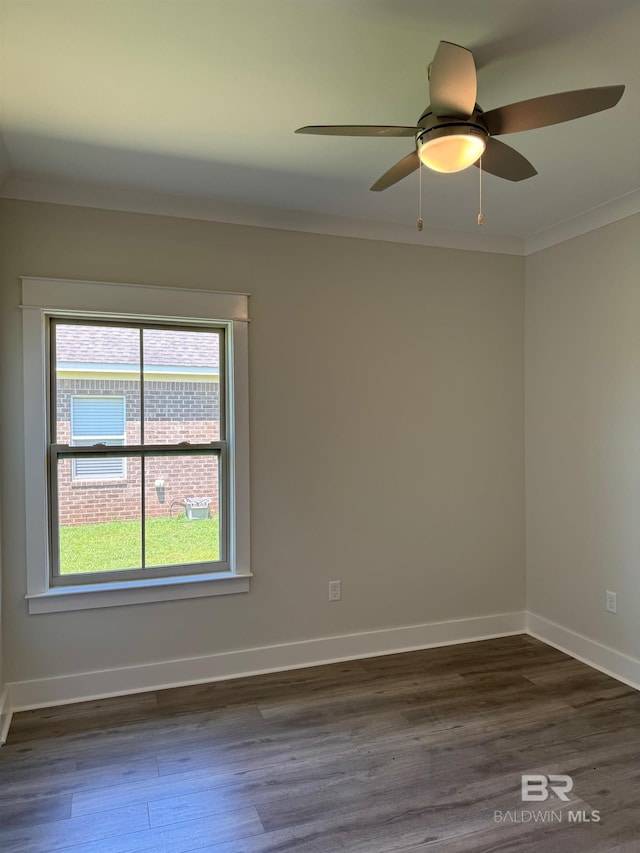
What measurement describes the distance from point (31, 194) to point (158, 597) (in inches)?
85.8

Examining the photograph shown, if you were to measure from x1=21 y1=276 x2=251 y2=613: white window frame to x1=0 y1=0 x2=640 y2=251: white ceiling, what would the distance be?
49 centimetres

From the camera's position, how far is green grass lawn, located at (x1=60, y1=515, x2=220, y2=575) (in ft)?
9.37

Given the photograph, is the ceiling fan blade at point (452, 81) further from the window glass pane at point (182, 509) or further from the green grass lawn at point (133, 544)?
the green grass lawn at point (133, 544)

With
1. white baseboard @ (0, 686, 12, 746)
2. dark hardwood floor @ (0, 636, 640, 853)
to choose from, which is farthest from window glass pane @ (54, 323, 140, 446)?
dark hardwood floor @ (0, 636, 640, 853)

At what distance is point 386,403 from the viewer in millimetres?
3355

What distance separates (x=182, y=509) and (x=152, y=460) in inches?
13.0

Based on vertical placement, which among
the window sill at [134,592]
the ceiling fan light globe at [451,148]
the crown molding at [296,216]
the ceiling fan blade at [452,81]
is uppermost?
the crown molding at [296,216]

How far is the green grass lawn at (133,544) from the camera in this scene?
286 centimetres

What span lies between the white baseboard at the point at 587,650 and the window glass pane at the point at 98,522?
263 centimetres

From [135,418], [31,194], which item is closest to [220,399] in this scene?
[135,418]

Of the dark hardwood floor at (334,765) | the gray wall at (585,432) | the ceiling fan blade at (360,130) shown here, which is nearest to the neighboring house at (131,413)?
the dark hardwood floor at (334,765)

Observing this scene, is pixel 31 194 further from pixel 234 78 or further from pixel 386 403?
pixel 386 403

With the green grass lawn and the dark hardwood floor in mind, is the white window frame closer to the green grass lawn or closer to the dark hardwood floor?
the green grass lawn

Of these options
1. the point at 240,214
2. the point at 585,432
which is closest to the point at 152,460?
the point at 240,214
